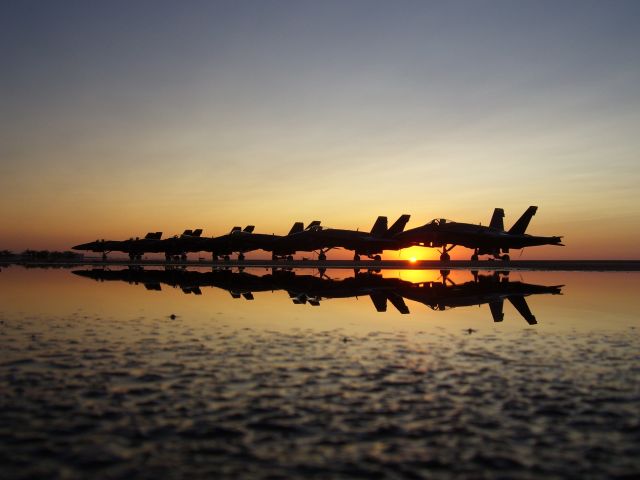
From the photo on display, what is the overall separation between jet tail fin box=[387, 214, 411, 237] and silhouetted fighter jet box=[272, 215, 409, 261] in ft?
4.12

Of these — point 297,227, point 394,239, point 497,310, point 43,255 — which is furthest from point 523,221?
point 43,255

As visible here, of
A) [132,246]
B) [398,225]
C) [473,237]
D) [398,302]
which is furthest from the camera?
[132,246]

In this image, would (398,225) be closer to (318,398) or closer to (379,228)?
(379,228)

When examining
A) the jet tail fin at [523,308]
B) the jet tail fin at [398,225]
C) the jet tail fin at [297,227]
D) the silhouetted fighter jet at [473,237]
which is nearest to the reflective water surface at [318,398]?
the jet tail fin at [523,308]

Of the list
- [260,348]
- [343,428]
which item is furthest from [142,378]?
[343,428]

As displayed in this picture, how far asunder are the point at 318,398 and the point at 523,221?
74040mm

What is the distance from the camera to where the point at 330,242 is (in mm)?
76375

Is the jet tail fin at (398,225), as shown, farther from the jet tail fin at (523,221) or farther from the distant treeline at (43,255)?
the distant treeline at (43,255)

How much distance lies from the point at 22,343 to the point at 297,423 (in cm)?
906

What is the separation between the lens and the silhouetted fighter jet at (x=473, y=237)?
73831mm

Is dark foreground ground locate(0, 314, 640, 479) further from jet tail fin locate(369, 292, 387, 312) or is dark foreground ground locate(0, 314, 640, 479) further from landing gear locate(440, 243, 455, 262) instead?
landing gear locate(440, 243, 455, 262)

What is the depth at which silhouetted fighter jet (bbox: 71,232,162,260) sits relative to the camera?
102875 millimetres

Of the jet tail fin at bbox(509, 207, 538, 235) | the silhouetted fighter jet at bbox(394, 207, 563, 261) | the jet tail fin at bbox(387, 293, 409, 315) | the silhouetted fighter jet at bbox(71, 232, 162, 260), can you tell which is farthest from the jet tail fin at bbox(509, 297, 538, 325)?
the silhouetted fighter jet at bbox(71, 232, 162, 260)

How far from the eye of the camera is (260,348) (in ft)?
42.7
